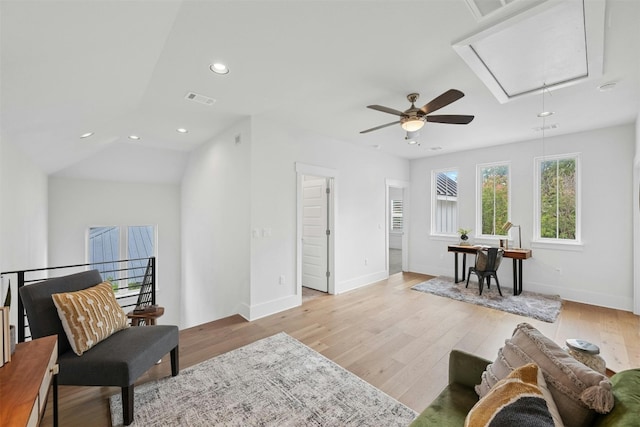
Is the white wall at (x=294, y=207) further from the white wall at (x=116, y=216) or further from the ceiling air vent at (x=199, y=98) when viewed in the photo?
the white wall at (x=116, y=216)

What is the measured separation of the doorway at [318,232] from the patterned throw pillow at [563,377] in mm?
3486

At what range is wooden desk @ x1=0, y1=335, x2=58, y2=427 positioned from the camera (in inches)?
38.6

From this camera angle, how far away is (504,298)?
14.7ft

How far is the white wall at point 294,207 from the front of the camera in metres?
3.74

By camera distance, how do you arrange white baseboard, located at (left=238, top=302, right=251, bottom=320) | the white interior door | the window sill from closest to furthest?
white baseboard, located at (left=238, top=302, right=251, bottom=320), the window sill, the white interior door

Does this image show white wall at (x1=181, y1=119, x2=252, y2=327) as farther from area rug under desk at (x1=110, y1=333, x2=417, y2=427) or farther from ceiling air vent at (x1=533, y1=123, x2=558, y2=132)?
ceiling air vent at (x1=533, y1=123, x2=558, y2=132)

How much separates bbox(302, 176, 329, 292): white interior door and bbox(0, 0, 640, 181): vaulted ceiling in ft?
4.08

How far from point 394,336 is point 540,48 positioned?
120 inches

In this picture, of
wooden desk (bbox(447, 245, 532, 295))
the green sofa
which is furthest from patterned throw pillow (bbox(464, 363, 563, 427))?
wooden desk (bbox(447, 245, 532, 295))

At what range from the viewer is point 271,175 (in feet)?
12.7

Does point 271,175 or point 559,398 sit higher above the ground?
point 271,175

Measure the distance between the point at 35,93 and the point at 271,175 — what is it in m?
2.36

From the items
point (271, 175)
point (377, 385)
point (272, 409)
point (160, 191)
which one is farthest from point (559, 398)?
point (160, 191)

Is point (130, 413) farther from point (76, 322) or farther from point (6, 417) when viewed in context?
point (6, 417)
